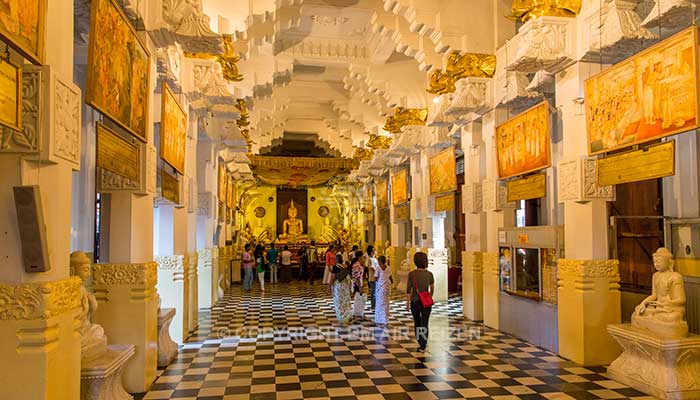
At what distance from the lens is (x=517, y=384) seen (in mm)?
6367

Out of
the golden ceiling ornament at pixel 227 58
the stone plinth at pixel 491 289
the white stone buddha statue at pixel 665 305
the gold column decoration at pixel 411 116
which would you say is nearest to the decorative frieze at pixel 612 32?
the white stone buddha statue at pixel 665 305

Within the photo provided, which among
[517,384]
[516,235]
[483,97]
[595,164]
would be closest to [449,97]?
[483,97]

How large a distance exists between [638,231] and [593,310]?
319cm

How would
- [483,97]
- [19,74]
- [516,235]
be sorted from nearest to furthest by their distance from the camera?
[19,74] → [516,235] → [483,97]

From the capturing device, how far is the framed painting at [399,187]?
56.7ft

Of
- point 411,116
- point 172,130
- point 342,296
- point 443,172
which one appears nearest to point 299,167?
point 411,116

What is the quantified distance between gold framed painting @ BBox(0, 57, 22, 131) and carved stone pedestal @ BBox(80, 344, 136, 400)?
240 cm

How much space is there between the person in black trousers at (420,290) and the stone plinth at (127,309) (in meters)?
3.85

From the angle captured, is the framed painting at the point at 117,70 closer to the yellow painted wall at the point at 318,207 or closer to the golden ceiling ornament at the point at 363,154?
the golden ceiling ornament at the point at 363,154

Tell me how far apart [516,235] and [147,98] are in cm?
640

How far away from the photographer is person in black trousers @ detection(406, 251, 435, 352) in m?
8.02

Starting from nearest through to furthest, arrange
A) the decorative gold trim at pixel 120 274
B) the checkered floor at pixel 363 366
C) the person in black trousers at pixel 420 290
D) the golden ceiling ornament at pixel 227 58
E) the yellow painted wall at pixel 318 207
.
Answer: the decorative gold trim at pixel 120 274
the checkered floor at pixel 363 366
the person in black trousers at pixel 420 290
the golden ceiling ornament at pixel 227 58
the yellow painted wall at pixel 318 207

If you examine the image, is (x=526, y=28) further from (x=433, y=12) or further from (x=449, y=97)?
(x=449, y=97)

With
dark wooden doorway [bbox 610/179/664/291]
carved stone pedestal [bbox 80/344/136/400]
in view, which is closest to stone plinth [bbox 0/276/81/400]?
carved stone pedestal [bbox 80/344/136/400]
